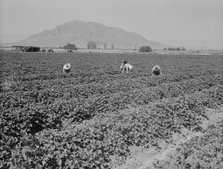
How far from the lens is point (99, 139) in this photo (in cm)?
591

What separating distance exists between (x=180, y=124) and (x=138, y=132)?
1.72m

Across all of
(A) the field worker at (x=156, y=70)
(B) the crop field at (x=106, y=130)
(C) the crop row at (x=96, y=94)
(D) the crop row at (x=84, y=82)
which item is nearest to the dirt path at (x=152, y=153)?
(B) the crop field at (x=106, y=130)

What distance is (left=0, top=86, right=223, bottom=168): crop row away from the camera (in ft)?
15.6

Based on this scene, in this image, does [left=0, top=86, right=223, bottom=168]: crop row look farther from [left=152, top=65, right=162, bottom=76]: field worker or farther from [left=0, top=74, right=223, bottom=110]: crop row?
[left=152, top=65, right=162, bottom=76]: field worker

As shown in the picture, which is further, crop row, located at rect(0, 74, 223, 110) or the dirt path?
crop row, located at rect(0, 74, 223, 110)

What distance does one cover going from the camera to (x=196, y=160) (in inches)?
204

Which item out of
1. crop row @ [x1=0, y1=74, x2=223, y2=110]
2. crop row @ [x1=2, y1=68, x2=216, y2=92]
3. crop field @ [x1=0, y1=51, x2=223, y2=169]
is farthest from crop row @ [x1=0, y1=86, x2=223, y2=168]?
crop row @ [x1=2, y1=68, x2=216, y2=92]

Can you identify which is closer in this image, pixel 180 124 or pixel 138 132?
pixel 138 132

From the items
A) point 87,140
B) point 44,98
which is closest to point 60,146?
point 87,140

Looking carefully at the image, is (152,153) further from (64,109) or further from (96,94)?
(96,94)

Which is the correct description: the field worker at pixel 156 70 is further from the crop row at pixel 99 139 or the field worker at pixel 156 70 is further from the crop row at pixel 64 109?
the crop row at pixel 99 139

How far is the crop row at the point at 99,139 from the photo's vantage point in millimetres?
4768

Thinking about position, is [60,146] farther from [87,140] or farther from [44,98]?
[44,98]

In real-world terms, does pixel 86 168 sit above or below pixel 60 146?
below
